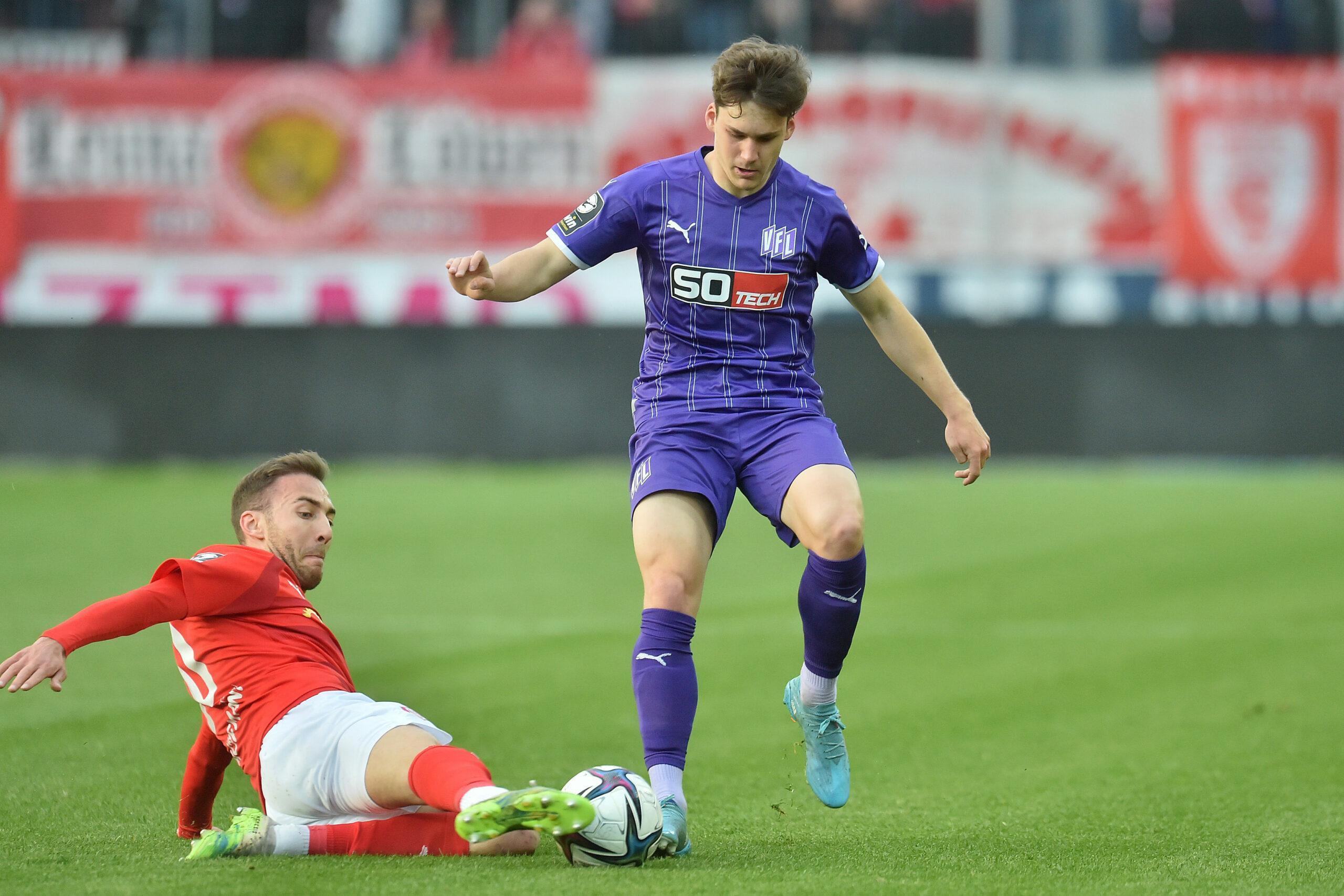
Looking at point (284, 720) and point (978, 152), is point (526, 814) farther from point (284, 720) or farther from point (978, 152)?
point (978, 152)

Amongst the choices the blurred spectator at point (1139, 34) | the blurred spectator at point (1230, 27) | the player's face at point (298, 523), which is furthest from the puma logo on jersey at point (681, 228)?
the blurred spectator at point (1230, 27)

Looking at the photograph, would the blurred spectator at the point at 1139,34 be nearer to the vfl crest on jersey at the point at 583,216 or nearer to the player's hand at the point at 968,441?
the player's hand at the point at 968,441

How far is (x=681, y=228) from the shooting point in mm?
4434

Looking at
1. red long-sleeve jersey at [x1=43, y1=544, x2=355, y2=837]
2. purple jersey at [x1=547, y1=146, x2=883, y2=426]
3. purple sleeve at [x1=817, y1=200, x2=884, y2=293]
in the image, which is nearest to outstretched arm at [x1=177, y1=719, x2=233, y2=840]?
red long-sleeve jersey at [x1=43, y1=544, x2=355, y2=837]

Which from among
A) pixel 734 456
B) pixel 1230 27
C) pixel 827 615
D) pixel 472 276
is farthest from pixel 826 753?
pixel 1230 27

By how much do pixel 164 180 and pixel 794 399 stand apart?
482 inches

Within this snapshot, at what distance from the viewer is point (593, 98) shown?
15703 mm

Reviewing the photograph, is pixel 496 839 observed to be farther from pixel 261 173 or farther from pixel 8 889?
pixel 261 173

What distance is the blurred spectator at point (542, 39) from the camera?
50.9 feet

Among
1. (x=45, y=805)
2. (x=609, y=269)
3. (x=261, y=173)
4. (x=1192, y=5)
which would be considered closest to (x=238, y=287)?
(x=261, y=173)

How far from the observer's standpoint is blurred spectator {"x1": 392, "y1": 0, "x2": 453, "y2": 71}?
15.5 metres

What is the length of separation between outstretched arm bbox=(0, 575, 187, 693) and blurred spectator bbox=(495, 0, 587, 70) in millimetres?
12417

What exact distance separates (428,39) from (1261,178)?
756cm

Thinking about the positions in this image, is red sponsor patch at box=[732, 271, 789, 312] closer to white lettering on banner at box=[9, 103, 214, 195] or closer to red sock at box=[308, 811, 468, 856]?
red sock at box=[308, 811, 468, 856]
